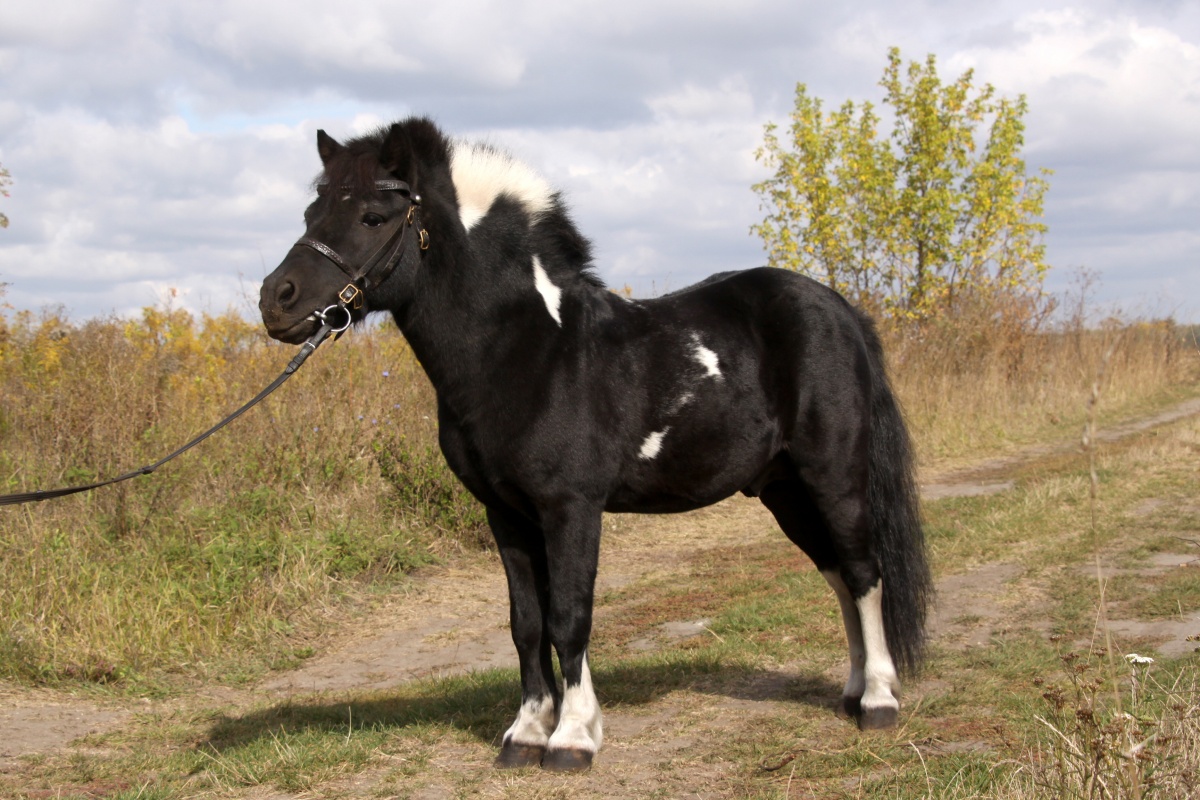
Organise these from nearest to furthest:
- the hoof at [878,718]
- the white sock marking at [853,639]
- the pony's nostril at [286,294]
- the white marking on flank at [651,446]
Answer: the pony's nostril at [286,294] < the white marking on flank at [651,446] < the hoof at [878,718] < the white sock marking at [853,639]

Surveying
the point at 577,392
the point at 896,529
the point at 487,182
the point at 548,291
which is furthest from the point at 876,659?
the point at 487,182

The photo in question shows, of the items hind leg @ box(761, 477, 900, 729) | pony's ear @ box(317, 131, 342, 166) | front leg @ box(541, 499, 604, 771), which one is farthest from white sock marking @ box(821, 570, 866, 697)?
pony's ear @ box(317, 131, 342, 166)

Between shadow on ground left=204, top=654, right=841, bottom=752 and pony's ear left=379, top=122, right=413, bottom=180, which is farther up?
pony's ear left=379, top=122, right=413, bottom=180

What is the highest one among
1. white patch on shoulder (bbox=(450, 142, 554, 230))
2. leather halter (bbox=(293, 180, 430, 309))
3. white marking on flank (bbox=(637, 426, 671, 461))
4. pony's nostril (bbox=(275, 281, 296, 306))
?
white patch on shoulder (bbox=(450, 142, 554, 230))

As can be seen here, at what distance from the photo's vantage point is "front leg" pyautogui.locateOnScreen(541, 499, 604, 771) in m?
4.10

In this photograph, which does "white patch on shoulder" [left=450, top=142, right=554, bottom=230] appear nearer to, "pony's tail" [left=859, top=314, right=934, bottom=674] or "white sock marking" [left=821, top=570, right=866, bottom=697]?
"pony's tail" [left=859, top=314, right=934, bottom=674]

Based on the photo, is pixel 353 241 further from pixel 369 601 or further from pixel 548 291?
pixel 369 601

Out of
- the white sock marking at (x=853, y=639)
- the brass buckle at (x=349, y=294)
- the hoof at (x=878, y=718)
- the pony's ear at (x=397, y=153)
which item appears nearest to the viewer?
the brass buckle at (x=349, y=294)

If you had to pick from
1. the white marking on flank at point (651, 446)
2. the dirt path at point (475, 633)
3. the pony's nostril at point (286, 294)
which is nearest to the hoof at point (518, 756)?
the dirt path at point (475, 633)

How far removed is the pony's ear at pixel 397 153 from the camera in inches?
159

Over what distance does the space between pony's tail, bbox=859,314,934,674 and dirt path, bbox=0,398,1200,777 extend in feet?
2.13

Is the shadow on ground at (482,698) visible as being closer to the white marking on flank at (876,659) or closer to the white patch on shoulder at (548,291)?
the white marking on flank at (876,659)

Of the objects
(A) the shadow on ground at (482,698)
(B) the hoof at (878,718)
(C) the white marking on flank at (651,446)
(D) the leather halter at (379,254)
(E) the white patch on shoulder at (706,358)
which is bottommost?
(A) the shadow on ground at (482,698)

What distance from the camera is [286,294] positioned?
3814mm
